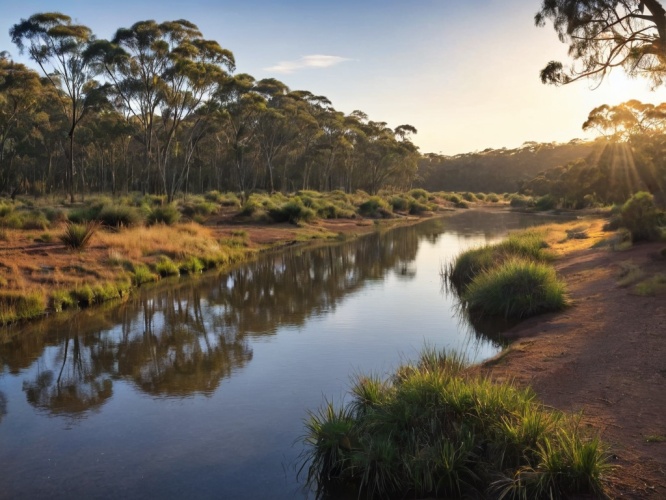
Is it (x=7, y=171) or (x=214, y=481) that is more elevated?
(x=7, y=171)

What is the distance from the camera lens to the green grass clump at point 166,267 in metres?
19.3

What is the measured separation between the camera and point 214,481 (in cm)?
603

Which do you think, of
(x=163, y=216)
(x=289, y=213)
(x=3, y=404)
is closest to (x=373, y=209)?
(x=289, y=213)

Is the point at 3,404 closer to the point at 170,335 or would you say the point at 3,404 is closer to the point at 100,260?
the point at 170,335

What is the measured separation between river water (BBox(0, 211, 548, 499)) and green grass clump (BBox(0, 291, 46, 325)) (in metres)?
0.51

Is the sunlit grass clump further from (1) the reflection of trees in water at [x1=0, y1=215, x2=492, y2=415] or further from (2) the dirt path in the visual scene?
(1) the reflection of trees in water at [x1=0, y1=215, x2=492, y2=415]

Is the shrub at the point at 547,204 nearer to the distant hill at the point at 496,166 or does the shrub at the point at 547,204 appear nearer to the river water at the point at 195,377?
the river water at the point at 195,377

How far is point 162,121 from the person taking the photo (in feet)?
202

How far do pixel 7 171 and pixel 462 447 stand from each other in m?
62.0

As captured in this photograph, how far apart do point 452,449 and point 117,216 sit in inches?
847

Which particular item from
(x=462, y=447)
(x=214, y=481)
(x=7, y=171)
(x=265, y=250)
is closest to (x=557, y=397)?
(x=462, y=447)

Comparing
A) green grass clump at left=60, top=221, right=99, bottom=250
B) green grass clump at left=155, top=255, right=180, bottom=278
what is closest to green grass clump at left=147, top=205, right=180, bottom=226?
green grass clump at left=155, top=255, right=180, bottom=278

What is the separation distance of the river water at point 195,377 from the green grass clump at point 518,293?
2.68 ft

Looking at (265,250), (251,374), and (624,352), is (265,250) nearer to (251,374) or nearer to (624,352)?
(251,374)
